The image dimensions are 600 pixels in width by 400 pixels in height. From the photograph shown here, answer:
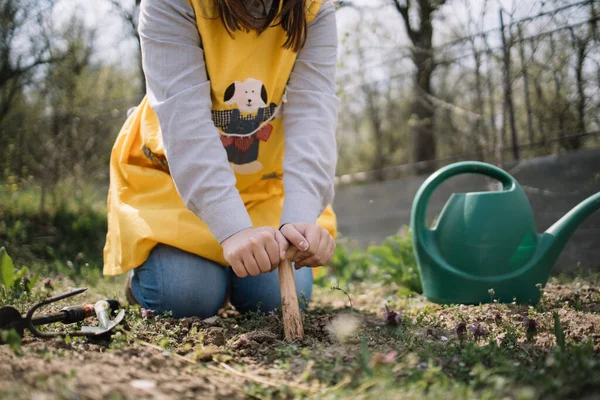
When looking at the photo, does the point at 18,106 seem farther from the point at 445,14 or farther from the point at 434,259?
the point at 434,259

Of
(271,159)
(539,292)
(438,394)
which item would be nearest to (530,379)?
(438,394)

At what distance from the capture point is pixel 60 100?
430 cm

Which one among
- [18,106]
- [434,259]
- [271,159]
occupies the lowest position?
[434,259]

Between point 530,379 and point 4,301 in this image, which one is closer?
point 530,379

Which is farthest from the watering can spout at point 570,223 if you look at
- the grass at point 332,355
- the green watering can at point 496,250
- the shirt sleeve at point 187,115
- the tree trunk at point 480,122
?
the tree trunk at point 480,122

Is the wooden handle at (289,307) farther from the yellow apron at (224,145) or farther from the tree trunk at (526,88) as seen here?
the tree trunk at (526,88)

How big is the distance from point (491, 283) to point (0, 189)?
11.3ft

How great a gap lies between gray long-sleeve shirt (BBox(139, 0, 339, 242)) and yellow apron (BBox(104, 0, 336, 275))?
67 millimetres

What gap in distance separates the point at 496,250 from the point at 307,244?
2.66ft

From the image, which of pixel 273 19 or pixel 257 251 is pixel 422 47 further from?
pixel 257 251

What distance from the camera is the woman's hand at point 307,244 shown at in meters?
1.30

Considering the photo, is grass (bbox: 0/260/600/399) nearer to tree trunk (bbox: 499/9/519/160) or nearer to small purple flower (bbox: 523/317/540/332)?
small purple flower (bbox: 523/317/540/332)

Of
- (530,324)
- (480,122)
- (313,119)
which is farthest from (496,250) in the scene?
(480,122)

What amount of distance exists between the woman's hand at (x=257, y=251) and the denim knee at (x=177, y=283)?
0.50 metres
